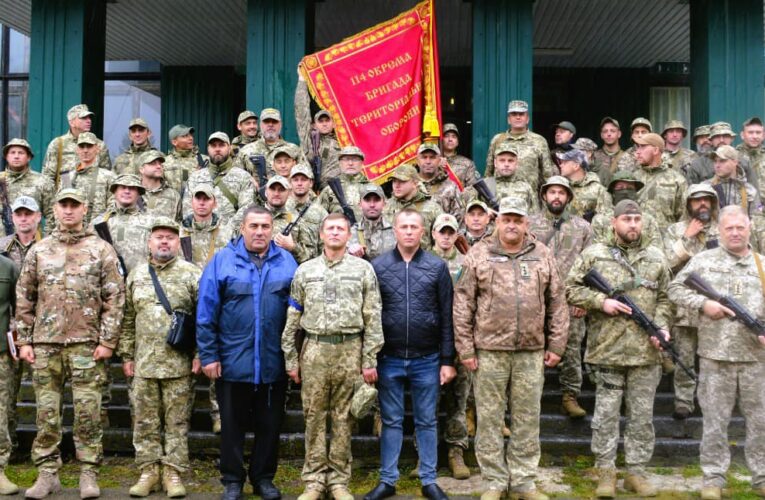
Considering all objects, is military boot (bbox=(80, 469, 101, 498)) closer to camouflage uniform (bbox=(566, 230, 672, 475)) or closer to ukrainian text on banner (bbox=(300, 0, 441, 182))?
camouflage uniform (bbox=(566, 230, 672, 475))

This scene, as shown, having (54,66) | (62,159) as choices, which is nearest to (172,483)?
(62,159)

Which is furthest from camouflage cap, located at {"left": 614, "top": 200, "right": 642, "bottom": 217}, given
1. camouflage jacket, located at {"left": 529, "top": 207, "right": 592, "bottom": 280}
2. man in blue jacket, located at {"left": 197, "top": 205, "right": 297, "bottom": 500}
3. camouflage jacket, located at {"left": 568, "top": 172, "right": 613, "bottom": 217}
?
man in blue jacket, located at {"left": 197, "top": 205, "right": 297, "bottom": 500}

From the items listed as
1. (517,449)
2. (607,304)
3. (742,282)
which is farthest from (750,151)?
(517,449)

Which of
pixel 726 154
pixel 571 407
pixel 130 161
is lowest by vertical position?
pixel 571 407

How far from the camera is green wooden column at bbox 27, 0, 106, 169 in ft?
32.5

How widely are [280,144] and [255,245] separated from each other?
3161 millimetres

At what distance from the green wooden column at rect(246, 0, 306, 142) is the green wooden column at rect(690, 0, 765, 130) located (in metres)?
5.25

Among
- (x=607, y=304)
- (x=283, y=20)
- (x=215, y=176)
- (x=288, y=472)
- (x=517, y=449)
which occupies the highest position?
(x=283, y=20)

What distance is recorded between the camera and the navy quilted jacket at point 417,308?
5.18 meters

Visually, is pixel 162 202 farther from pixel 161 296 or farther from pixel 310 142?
pixel 161 296

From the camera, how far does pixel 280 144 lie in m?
8.18

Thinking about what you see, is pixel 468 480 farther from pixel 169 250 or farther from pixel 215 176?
pixel 215 176

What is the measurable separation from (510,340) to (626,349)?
2.95ft

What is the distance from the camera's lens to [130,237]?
6.58 m
